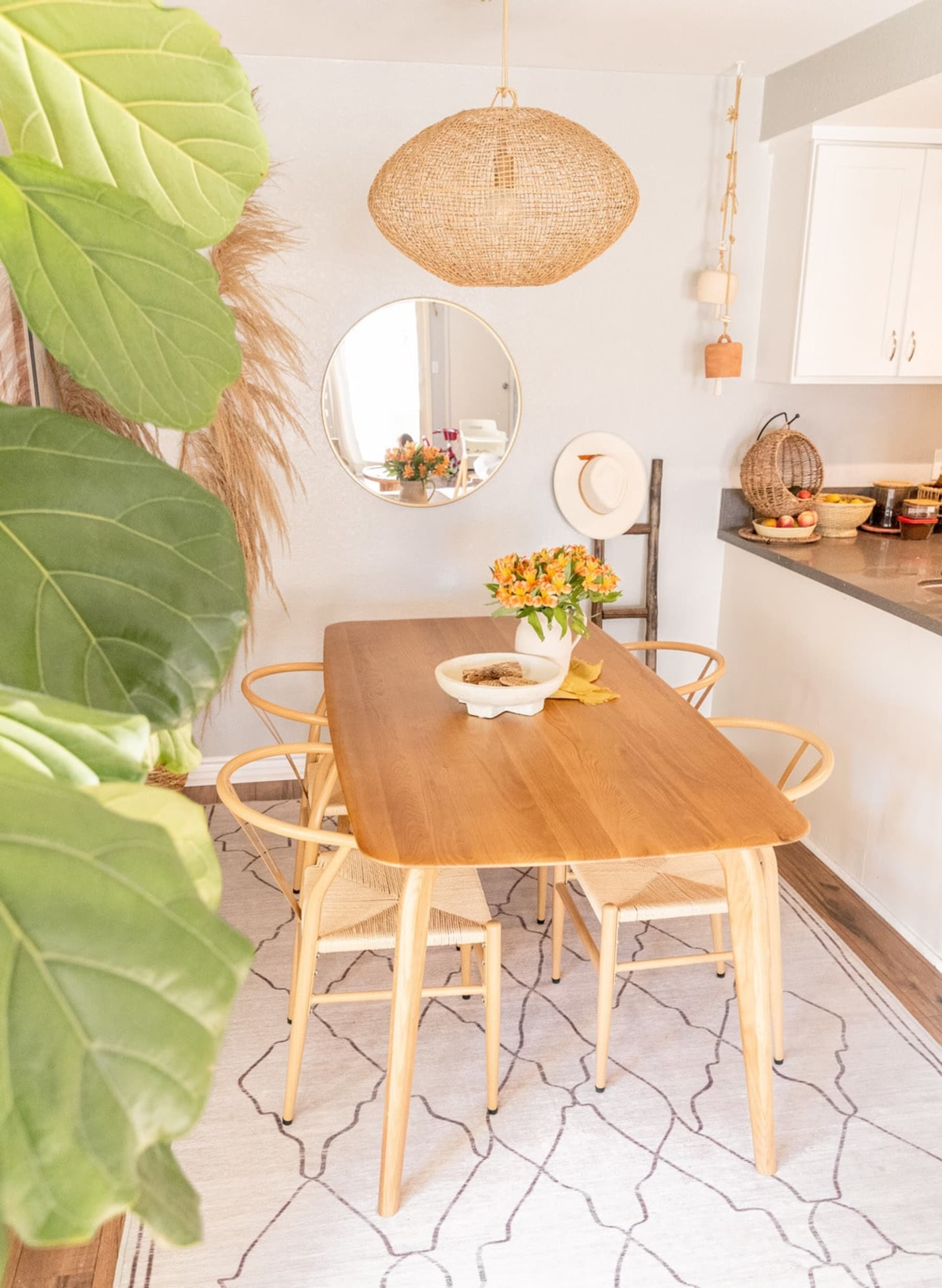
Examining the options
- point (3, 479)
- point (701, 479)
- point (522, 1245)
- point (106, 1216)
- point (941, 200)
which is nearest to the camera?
point (106, 1216)

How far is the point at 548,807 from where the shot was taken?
193 centimetres

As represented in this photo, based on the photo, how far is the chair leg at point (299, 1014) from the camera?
6.79 ft

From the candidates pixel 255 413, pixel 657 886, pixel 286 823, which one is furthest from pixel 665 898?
pixel 255 413

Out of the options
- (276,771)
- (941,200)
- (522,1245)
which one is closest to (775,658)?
(941,200)

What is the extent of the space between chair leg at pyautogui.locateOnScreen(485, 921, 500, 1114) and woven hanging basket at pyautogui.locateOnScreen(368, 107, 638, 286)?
1429 mm

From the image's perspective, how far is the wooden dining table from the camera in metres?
1.80

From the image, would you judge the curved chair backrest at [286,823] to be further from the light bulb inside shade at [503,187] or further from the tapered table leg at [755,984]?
the light bulb inside shade at [503,187]

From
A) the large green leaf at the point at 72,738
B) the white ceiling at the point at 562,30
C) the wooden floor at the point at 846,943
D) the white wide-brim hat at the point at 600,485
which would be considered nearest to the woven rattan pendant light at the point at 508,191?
the white ceiling at the point at 562,30

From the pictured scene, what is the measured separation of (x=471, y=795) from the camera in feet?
6.48

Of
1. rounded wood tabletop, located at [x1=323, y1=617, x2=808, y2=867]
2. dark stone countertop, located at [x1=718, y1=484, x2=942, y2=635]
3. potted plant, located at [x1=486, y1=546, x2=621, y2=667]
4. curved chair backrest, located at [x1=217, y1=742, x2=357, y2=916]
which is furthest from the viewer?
dark stone countertop, located at [x1=718, y1=484, x2=942, y2=635]

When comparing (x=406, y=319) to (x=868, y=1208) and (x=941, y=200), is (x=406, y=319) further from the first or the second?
(x=868, y=1208)

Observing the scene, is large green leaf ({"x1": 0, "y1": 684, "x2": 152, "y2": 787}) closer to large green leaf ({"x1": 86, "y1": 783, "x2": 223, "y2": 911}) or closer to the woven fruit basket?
large green leaf ({"x1": 86, "y1": 783, "x2": 223, "y2": 911})

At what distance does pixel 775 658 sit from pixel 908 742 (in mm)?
769

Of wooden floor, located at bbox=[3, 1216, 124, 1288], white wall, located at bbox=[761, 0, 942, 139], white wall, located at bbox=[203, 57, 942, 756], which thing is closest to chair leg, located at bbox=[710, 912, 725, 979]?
wooden floor, located at bbox=[3, 1216, 124, 1288]
